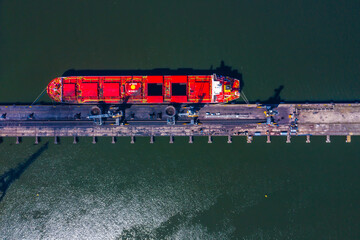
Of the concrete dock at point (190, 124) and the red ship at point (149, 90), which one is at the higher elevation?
the red ship at point (149, 90)

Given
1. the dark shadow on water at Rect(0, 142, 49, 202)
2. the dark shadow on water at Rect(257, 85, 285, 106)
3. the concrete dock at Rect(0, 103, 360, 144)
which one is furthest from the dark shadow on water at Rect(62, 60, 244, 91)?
the dark shadow on water at Rect(0, 142, 49, 202)

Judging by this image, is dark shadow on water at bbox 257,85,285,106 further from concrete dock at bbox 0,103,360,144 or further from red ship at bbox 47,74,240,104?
red ship at bbox 47,74,240,104

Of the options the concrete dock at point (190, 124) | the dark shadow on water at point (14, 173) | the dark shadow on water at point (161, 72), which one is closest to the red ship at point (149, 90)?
the concrete dock at point (190, 124)

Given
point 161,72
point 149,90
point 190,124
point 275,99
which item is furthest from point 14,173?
point 275,99

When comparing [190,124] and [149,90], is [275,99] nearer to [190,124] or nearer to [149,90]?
[190,124]

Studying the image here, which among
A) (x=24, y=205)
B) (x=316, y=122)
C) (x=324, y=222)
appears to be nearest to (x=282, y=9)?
(x=316, y=122)

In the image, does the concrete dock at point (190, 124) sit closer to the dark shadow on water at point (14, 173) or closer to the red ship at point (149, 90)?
the red ship at point (149, 90)
